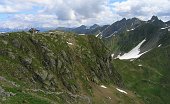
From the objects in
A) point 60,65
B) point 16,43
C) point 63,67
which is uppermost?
point 16,43

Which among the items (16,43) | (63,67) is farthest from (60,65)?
(16,43)

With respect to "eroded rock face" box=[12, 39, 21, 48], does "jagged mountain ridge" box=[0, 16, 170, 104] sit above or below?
below

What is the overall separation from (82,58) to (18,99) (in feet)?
271

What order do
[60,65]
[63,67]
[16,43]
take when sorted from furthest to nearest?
1. [63,67]
2. [60,65]
3. [16,43]

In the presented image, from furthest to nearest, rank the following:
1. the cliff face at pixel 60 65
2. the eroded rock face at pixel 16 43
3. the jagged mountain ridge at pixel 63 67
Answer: the eroded rock face at pixel 16 43
the jagged mountain ridge at pixel 63 67
the cliff face at pixel 60 65

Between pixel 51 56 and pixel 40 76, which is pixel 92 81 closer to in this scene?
pixel 51 56

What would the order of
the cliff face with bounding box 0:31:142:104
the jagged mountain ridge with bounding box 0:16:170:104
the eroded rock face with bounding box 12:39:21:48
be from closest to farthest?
1. the cliff face with bounding box 0:31:142:104
2. the jagged mountain ridge with bounding box 0:16:170:104
3. the eroded rock face with bounding box 12:39:21:48

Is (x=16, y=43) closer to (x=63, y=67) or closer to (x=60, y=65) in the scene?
(x=60, y=65)

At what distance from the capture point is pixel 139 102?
128 meters

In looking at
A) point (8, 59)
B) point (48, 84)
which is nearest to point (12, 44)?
point (8, 59)

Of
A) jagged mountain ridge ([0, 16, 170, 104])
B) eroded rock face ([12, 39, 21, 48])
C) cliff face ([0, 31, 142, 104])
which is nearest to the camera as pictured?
cliff face ([0, 31, 142, 104])

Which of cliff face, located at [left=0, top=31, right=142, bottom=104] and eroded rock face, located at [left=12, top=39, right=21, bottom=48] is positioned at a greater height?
eroded rock face, located at [left=12, top=39, right=21, bottom=48]

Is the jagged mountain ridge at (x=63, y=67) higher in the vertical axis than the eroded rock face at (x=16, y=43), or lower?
lower

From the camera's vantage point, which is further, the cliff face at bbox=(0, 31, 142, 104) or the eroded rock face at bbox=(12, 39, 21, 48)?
the eroded rock face at bbox=(12, 39, 21, 48)
